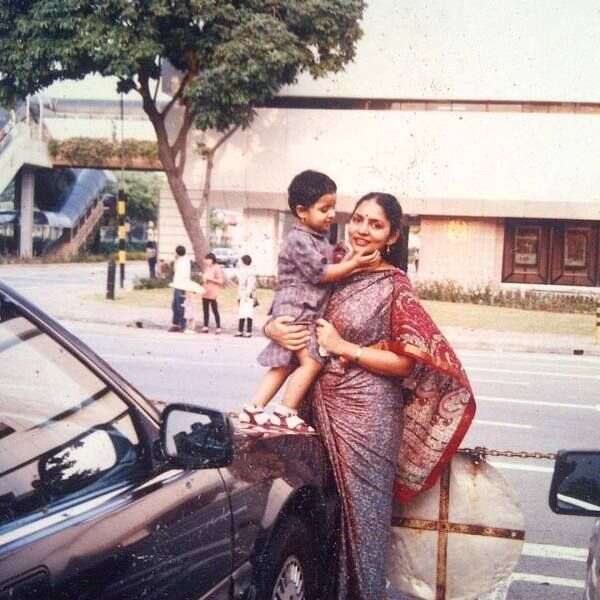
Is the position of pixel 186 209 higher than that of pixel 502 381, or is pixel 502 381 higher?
pixel 186 209

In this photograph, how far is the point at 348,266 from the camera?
3.07 m

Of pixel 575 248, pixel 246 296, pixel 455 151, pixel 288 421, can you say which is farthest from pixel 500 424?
pixel 575 248

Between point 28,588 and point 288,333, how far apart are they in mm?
1754

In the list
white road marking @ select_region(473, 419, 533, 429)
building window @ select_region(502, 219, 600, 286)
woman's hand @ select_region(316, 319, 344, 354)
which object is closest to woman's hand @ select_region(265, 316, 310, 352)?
woman's hand @ select_region(316, 319, 344, 354)

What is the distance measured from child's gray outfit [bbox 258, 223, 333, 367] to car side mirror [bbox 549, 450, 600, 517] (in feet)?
3.49

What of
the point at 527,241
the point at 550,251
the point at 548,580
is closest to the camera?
the point at 548,580

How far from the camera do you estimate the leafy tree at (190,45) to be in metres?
13.9

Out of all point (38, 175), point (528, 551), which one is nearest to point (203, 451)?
point (528, 551)

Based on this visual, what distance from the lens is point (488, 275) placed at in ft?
68.9

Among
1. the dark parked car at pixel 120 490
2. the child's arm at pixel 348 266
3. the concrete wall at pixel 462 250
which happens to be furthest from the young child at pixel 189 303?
the dark parked car at pixel 120 490

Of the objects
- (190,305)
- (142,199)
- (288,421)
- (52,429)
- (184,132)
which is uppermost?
(184,132)

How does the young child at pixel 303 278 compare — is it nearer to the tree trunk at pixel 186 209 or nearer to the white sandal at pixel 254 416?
the white sandal at pixel 254 416

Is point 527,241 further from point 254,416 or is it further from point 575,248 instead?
point 254,416

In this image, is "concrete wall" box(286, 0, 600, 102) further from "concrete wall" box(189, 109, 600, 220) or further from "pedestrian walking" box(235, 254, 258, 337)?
"pedestrian walking" box(235, 254, 258, 337)
